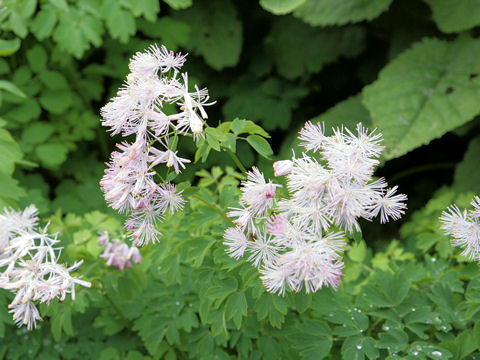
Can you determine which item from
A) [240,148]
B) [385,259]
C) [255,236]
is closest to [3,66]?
[240,148]

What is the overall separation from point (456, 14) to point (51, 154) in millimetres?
1838

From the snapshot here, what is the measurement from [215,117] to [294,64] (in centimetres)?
55

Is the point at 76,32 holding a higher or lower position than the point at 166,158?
lower

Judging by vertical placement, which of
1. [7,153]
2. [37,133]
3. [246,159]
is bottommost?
[246,159]

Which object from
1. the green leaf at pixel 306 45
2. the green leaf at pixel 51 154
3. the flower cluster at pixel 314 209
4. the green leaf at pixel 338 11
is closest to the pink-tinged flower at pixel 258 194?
the flower cluster at pixel 314 209

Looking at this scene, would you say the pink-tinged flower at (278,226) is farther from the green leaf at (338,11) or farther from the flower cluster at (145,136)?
the green leaf at (338,11)

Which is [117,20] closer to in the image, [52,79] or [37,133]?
[52,79]

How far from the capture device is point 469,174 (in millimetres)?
2342

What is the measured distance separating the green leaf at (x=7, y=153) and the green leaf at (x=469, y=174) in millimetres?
1759

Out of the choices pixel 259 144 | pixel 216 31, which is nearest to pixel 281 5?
pixel 216 31

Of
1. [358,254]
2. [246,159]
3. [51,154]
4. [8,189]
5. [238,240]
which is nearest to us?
[238,240]

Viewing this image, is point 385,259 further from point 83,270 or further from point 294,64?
point 294,64

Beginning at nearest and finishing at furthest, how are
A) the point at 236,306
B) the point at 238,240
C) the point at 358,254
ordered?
the point at 238,240 → the point at 236,306 → the point at 358,254

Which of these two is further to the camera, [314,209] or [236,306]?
[236,306]
